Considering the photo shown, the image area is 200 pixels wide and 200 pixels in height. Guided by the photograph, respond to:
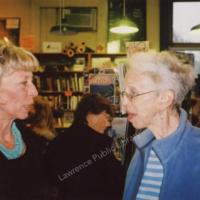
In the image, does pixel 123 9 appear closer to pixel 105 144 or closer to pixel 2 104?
pixel 105 144

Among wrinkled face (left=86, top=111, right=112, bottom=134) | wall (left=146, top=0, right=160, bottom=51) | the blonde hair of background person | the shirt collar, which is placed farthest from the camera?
wall (left=146, top=0, right=160, bottom=51)

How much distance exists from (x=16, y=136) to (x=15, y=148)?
0.10 m

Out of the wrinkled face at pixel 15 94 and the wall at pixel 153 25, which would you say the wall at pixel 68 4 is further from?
the wrinkled face at pixel 15 94

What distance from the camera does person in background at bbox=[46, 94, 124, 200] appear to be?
2.94 m

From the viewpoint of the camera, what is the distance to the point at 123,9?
328 inches

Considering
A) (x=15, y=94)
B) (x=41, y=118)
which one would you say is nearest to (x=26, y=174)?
(x=15, y=94)

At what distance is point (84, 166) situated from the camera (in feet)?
9.68

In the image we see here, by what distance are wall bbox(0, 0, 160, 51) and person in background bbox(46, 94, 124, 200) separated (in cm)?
555

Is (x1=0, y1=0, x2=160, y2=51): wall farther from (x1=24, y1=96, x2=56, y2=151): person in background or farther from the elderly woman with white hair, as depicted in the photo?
the elderly woman with white hair

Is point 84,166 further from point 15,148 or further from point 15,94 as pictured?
point 15,94

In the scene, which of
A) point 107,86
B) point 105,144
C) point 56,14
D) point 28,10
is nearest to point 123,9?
point 56,14

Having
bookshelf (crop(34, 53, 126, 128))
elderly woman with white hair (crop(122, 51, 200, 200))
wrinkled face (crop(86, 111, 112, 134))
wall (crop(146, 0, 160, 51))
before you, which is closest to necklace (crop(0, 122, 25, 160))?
elderly woman with white hair (crop(122, 51, 200, 200))

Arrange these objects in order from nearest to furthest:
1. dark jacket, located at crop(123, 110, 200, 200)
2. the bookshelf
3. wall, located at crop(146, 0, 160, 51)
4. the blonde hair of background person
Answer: dark jacket, located at crop(123, 110, 200, 200)
the blonde hair of background person
the bookshelf
wall, located at crop(146, 0, 160, 51)

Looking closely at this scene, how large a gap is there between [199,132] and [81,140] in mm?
1253
